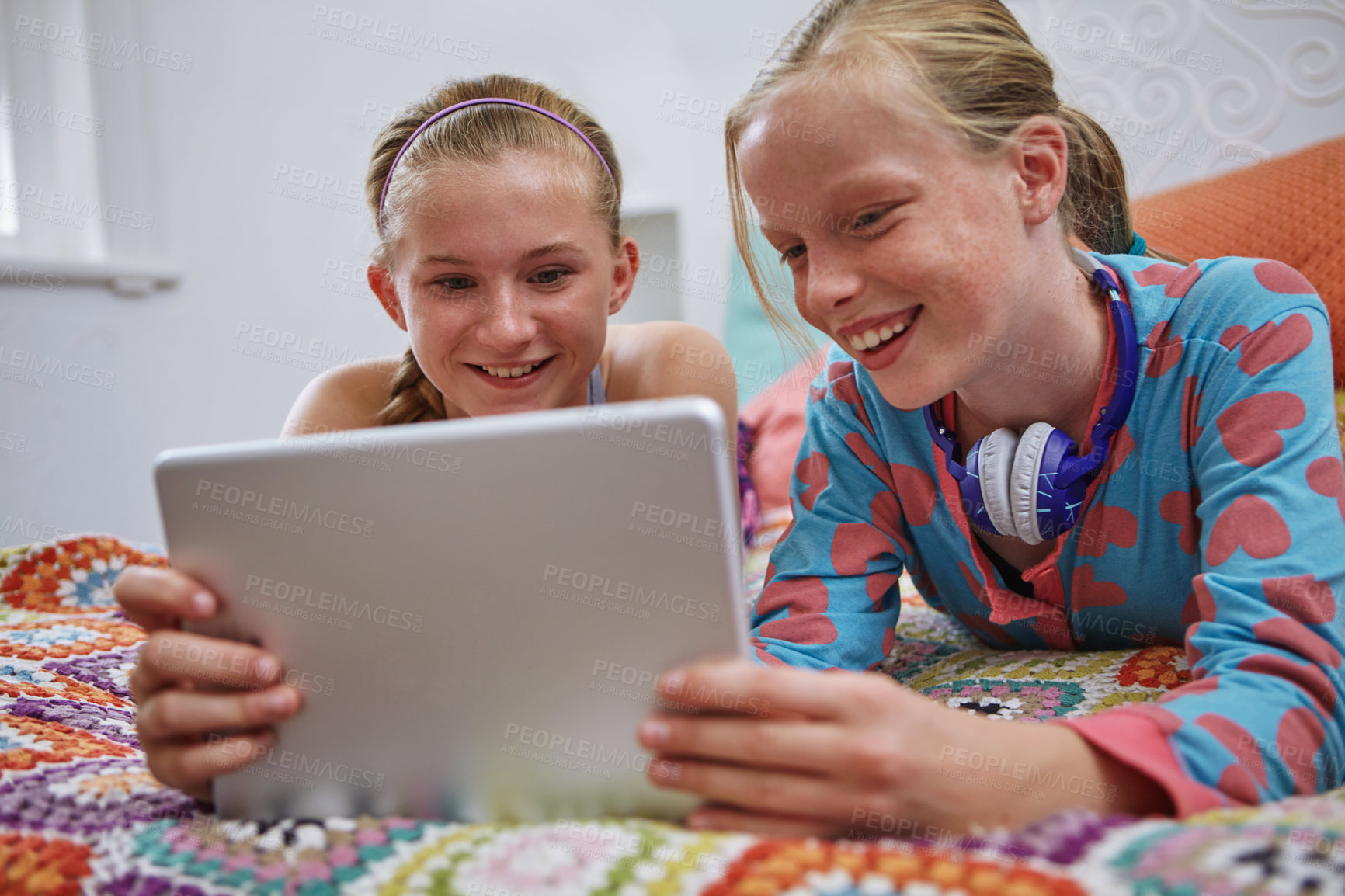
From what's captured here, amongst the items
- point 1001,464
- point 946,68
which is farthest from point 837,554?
point 946,68

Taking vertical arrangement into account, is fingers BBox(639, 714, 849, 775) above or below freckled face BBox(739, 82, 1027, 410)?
below

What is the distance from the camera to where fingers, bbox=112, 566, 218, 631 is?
0.59 meters

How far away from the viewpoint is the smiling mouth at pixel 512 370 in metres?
1.14

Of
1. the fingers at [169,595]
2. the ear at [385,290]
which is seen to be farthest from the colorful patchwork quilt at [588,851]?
the ear at [385,290]

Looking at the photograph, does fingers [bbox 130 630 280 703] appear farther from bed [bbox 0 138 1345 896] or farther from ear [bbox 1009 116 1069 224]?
ear [bbox 1009 116 1069 224]

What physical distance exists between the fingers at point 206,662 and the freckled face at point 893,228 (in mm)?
494

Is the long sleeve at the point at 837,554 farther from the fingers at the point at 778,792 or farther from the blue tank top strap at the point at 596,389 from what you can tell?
the blue tank top strap at the point at 596,389

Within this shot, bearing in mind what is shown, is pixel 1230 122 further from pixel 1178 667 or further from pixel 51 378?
pixel 51 378

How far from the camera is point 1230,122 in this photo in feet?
6.12

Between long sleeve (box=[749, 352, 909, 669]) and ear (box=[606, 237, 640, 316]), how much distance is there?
383 millimetres

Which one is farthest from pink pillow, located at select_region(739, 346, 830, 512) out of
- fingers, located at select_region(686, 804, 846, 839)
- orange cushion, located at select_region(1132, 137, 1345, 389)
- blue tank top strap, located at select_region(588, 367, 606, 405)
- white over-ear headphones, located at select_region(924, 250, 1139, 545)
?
fingers, located at select_region(686, 804, 846, 839)

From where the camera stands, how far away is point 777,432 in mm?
1839

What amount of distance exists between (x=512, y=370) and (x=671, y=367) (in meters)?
0.28

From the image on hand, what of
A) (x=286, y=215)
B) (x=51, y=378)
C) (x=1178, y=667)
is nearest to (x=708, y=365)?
(x=1178, y=667)
